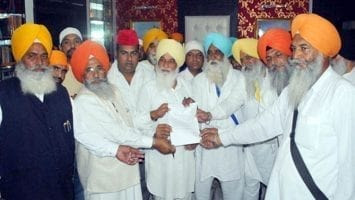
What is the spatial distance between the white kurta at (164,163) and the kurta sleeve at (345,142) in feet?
4.68

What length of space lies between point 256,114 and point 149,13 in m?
6.13

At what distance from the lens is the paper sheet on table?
10.3 feet

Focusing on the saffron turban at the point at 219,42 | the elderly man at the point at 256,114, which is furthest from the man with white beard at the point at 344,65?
the saffron turban at the point at 219,42

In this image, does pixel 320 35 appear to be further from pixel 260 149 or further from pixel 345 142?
pixel 260 149

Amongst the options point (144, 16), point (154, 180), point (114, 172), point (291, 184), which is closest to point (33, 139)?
point (114, 172)

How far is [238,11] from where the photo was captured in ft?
28.1

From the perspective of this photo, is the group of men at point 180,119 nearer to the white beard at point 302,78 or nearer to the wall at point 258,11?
the white beard at point 302,78

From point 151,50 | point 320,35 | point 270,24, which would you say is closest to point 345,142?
point 320,35

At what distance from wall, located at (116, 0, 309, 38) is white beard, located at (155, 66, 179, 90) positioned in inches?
218

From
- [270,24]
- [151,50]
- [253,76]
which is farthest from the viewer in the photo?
[270,24]

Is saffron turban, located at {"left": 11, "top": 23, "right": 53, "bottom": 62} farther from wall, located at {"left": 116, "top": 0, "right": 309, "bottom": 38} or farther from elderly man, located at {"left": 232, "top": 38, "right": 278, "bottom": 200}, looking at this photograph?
wall, located at {"left": 116, "top": 0, "right": 309, "bottom": 38}

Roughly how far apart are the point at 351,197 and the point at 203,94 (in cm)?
186

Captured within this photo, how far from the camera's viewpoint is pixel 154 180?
10.7 feet

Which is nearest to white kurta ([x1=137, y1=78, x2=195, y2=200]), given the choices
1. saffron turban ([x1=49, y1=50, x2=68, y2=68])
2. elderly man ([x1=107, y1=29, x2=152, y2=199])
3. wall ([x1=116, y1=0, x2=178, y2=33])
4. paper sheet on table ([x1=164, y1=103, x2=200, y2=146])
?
paper sheet on table ([x1=164, y1=103, x2=200, y2=146])
